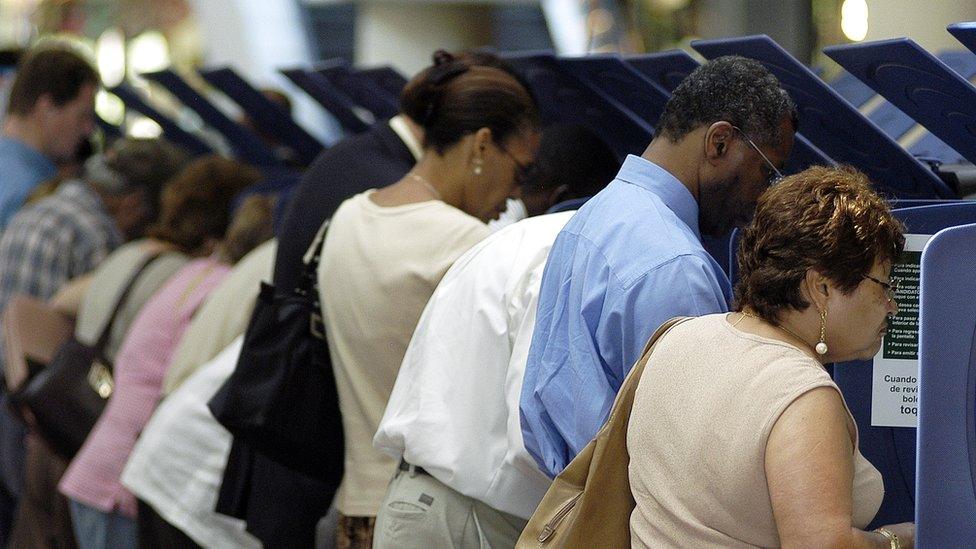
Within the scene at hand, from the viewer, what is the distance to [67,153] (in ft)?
19.3

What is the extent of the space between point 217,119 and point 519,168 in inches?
98.5

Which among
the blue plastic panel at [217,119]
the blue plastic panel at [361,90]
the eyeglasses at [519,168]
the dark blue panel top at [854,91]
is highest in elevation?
the eyeglasses at [519,168]

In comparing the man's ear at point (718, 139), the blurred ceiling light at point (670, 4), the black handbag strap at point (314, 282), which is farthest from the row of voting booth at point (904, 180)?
the blurred ceiling light at point (670, 4)

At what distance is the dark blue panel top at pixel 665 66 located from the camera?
2.81 m

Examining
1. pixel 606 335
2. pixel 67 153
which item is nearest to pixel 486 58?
pixel 606 335

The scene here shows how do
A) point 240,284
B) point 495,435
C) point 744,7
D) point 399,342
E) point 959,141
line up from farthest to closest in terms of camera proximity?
point 744,7, point 240,284, point 399,342, point 495,435, point 959,141

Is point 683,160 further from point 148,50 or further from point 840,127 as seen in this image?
point 148,50

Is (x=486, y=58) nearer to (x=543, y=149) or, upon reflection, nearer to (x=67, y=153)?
(x=543, y=149)

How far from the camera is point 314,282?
10.8ft

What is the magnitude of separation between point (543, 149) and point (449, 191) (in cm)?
25

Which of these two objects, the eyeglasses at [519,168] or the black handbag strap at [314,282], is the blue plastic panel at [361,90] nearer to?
the black handbag strap at [314,282]

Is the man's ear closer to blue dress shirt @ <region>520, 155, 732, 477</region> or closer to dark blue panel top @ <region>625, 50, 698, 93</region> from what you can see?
blue dress shirt @ <region>520, 155, 732, 477</region>

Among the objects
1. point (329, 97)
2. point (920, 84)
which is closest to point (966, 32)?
point (920, 84)

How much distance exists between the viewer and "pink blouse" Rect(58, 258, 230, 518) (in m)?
4.35
